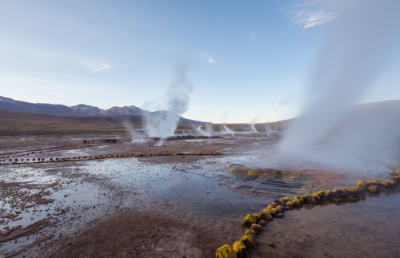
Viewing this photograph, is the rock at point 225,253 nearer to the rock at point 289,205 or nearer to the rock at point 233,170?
the rock at point 289,205

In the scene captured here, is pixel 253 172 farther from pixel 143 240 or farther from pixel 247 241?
pixel 143 240

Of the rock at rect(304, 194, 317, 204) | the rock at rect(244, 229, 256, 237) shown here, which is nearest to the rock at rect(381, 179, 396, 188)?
the rock at rect(304, 194, 317, 204)

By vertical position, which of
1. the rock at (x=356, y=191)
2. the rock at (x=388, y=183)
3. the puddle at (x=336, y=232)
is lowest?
the puddle at (x=336, y=232)

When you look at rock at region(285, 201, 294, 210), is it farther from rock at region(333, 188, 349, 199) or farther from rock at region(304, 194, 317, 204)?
rock at region(333, 188, 349, 199)

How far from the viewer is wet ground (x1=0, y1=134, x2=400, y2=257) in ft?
19.2

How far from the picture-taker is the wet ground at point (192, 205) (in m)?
5.85

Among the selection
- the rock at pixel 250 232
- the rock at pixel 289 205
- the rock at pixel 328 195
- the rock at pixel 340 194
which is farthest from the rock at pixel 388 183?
the rock at pixel 250 232

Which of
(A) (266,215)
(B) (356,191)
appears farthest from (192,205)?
(B) (356,191)

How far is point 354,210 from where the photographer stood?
805 cm

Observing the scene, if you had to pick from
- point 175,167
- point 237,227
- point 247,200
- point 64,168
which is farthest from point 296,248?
point 64,168

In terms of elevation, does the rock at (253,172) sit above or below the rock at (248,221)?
above

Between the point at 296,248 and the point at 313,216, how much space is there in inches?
107

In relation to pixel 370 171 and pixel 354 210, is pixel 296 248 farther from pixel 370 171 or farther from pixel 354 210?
pixel 370 171

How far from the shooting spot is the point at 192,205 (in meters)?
8.64
